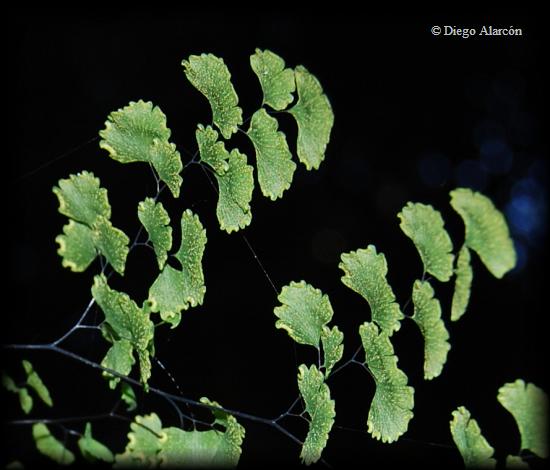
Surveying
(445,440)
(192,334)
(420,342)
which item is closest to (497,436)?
(445,440)

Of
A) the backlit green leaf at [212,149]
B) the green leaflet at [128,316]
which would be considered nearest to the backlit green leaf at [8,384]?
the green leaflet at [128,316]

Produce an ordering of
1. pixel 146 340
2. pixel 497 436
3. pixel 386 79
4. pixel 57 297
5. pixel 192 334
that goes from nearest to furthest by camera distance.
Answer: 1. pixel 146 340
2. pixel 57 297
3. pixel 192 334
4. pixel 497 436
5. pixel 386 79

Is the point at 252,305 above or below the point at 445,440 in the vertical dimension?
above

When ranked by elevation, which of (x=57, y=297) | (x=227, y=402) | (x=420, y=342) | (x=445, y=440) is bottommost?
(x=445, y=440)

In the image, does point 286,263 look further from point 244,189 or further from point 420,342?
point 244,189

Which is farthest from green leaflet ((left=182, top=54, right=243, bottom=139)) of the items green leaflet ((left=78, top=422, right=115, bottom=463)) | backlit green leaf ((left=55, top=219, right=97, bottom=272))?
green leaflet ((left=78, top=422, right=115, bottom=463))

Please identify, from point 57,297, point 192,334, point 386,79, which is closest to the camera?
point 57,297

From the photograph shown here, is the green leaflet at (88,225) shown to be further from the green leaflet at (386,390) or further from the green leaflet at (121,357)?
the green leaflet at (386,390)

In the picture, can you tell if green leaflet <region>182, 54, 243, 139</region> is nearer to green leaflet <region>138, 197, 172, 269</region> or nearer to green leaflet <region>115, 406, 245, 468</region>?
green leaflet <region>138, 197, 172, 269</region>
